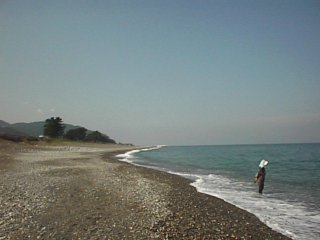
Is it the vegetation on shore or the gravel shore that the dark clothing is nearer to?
the gravel shore

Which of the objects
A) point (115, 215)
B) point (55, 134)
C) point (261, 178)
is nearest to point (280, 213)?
point (261, 178)

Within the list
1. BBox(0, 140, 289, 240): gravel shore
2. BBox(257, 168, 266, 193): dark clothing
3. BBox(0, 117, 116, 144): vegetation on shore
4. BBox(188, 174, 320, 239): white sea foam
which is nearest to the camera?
BBox(0, 140, 289, 240): gravel shore

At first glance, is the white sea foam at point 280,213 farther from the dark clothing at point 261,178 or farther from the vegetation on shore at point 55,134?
the vegetation on shore at point 55,134

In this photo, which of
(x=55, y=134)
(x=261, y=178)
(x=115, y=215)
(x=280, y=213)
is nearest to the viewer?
(x=115, y=215)

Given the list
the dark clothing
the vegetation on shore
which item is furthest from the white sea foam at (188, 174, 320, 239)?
the vegetation on shore

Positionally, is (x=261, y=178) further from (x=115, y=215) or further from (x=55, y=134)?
(x=55, y=134)

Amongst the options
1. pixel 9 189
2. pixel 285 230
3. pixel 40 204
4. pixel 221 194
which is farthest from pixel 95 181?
pixel 285 230

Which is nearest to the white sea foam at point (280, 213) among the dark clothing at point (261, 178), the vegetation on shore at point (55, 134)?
the dark clothing at point (261, 178)

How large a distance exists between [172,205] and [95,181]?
8.64 metres

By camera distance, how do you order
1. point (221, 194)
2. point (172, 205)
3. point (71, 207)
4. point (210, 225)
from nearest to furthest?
point (210, 225) → point (71, 207) → point (172, 205) → point (221, 194)

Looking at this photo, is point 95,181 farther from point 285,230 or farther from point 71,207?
point 285,230

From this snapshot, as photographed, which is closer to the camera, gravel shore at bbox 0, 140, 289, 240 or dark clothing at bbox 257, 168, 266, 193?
gravel shore at bbox 0, 140, 289, 240

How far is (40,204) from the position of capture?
14094 mm

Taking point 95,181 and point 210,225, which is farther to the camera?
point 95,181
